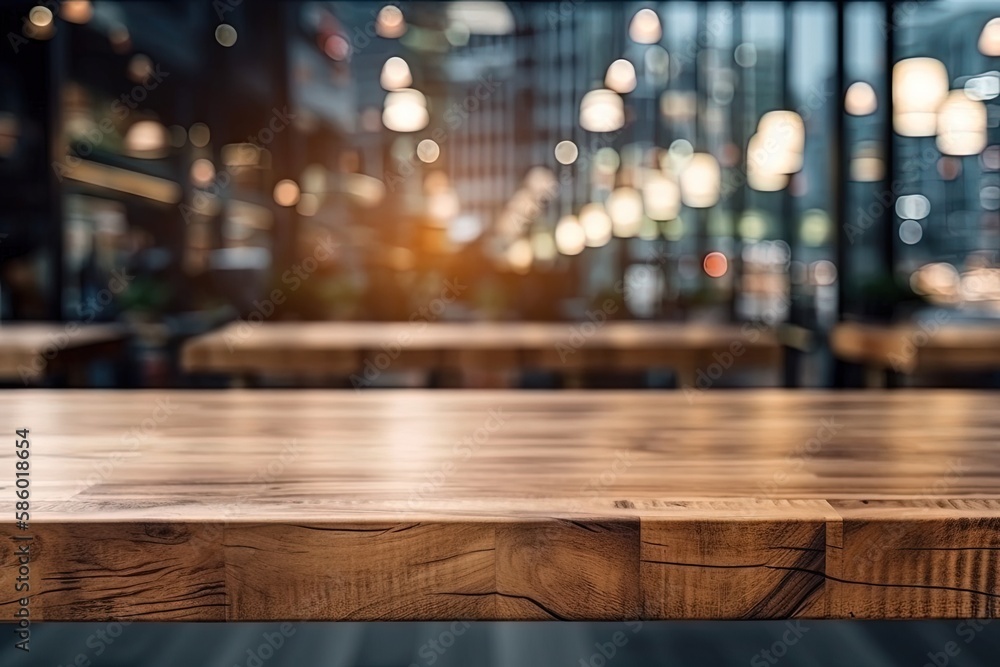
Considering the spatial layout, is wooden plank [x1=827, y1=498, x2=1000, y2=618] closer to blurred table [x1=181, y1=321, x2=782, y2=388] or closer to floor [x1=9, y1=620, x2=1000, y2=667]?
floor [x1=9, y1=620, x2=1000, y2=667]

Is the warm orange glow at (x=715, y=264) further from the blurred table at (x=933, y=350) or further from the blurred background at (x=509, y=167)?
the blurred table at (x=933, y=350)

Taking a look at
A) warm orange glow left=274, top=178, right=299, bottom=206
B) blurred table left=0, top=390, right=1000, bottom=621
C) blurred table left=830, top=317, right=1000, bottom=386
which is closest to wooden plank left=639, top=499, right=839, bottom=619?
blurred table left=0, top=390, right=1000, bottom=621

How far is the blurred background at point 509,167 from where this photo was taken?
18.3 feet

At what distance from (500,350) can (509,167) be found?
1056 centimetres

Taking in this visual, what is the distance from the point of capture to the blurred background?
5570 millimetres

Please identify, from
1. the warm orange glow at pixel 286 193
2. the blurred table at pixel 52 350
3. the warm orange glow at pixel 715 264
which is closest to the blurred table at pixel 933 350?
the blurred table at pixel 52 350

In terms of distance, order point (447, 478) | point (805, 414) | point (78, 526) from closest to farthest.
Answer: point (78, 526) → point (447, 478) → point (805, 414)

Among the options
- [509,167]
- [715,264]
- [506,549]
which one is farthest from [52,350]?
[509,167]

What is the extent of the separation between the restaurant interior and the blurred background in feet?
0.15

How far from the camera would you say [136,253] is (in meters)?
9.04

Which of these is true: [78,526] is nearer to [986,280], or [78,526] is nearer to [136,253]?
[986,280]

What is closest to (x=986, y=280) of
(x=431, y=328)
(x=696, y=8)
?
(x=696, y=8)

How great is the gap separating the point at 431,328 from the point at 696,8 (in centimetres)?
636

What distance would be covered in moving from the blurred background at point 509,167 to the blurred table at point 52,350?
0.30m
